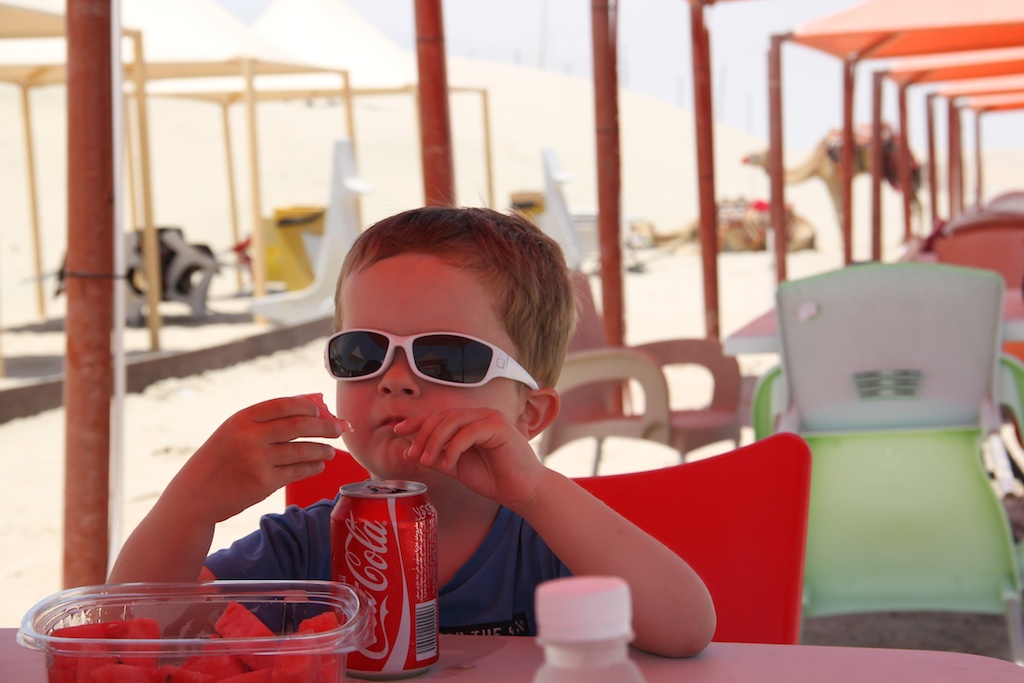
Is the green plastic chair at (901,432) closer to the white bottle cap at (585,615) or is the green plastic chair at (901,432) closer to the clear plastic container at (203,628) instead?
the clear plastic container at (203,628)

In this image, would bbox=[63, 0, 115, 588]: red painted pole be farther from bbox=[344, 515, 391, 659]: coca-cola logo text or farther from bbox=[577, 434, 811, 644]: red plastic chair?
bbox=[344, 515, 391, 659]: coca-cola logo text

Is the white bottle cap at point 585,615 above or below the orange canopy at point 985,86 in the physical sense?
below

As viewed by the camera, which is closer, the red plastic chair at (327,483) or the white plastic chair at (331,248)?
the red plastic chair at (327,483)

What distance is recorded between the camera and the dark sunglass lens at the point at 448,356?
137cm

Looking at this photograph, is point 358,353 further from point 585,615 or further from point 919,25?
point 919,25

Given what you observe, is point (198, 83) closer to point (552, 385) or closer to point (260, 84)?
point (260, 84)

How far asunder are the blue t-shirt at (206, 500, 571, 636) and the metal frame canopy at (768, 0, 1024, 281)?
6.97m

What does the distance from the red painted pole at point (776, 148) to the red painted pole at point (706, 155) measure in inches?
51.8

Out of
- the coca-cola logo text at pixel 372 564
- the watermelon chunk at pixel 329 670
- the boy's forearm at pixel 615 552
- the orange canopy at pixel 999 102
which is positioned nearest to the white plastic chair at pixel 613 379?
the boy's forearm at pixel 615 552

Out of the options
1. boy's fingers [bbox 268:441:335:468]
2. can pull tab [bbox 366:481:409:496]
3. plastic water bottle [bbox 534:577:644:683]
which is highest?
plastic water bottle [bbox 534:577:644:683]

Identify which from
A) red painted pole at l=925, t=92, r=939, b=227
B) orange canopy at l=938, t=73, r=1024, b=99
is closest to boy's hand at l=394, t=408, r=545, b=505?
orange canopy at l=938, t=73, r=1024, b=99

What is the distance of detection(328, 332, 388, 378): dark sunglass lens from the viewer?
4.58 ft

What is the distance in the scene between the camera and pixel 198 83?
16047 millimetres

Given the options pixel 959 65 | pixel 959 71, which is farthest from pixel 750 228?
pixel 959 65
